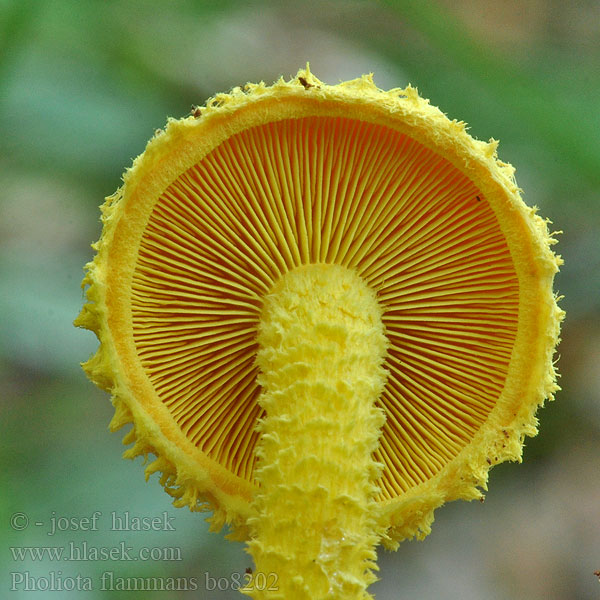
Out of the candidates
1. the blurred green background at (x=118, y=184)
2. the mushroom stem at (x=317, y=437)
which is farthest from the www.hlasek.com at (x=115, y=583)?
the mushroom stem at (x=317, y=437)

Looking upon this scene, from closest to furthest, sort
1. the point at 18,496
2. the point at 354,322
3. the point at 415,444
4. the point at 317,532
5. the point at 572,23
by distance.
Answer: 1. the point at 317,532
2. the point at 354,322
3. the point at 415,444
4. the point at 18,496
5. the point at 572,23

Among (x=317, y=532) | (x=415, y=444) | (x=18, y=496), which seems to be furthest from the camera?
(x=18, y=496)

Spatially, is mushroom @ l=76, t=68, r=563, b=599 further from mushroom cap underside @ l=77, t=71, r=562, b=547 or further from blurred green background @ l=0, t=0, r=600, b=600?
blurred green background @ l=0, t=0, r=600, b=600

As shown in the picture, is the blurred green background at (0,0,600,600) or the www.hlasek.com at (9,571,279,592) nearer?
the www.hlasek.com at (9,571,279,592)

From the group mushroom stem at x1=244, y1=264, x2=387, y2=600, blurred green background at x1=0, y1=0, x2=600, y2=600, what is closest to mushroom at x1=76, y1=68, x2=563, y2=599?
mushroom stem at x1=244, y1=264, x2=387, y2=600

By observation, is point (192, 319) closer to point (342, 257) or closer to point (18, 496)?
point (342, 257)

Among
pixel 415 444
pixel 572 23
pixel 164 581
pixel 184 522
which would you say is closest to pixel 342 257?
pixel 415 444

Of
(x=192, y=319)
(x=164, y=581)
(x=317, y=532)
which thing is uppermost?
(x=192, y=319)

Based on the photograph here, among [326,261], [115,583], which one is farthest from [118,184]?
[115,583]
